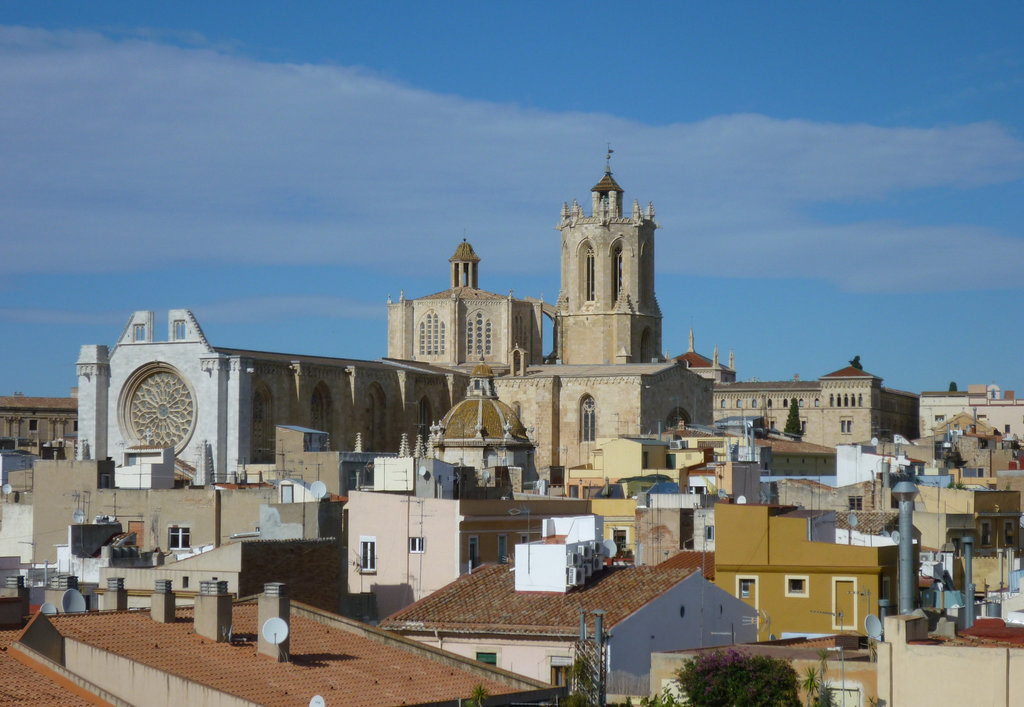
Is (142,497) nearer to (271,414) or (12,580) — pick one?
(12,580)

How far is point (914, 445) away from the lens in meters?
61.7

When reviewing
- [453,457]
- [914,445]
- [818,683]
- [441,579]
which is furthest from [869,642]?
[914,445]

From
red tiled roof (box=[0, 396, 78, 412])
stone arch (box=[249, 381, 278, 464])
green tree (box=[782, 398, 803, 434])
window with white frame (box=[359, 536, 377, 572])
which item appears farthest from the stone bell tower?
window with white frame (box=[359, 536, 377, 572])

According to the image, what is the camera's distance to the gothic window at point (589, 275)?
316ft

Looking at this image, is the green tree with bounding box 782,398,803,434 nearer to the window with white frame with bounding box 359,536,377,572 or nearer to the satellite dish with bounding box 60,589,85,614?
the window with white frame with bounding box 359,536,377,572

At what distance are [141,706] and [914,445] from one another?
47.5 m

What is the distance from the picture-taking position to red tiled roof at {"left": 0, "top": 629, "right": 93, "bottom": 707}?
1553cm

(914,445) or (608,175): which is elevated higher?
(608,175)

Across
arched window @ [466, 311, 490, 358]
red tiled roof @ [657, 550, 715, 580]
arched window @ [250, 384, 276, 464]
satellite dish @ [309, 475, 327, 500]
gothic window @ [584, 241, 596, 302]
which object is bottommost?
red tiled roof @ [657, 550, 715, 580]

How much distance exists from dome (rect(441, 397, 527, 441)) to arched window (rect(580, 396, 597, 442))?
28.6 m

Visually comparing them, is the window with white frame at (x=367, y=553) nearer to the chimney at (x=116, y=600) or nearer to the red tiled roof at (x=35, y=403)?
the chimney at (x=116, y=600)

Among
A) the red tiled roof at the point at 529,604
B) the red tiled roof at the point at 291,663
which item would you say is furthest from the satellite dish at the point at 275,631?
the red tiled roof at the point at 529,604

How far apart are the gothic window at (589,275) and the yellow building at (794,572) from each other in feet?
229

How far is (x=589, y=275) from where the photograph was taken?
96.7m
